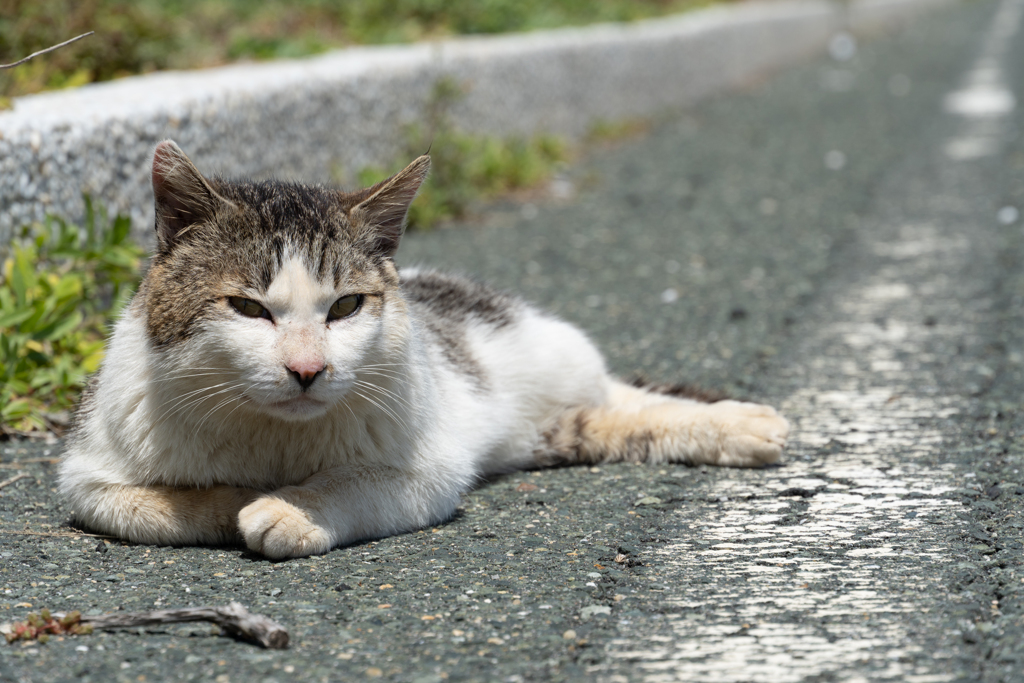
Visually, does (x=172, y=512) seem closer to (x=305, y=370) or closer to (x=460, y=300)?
(x=305, y=370)

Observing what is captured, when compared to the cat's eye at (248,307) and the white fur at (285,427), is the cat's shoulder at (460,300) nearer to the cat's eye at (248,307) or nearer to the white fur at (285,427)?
the white fur at (285,427)

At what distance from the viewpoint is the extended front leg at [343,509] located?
9.69ft

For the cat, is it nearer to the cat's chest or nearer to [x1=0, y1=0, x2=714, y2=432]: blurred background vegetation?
the cat's chest

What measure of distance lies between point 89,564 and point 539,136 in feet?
25.7

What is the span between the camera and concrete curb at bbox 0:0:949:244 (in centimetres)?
479

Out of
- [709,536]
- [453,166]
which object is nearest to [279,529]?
[709,536]

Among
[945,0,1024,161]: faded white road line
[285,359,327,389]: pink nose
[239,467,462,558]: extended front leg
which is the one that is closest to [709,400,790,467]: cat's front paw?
[239,467,462,558]: extended front leg

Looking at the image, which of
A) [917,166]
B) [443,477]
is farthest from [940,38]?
[443,477]

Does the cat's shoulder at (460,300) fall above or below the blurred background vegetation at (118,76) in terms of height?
below

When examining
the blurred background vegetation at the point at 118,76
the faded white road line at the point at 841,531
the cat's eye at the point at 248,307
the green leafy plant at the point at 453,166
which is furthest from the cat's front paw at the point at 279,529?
the green leafy plant at the point at 453,166

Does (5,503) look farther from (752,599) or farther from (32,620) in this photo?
(752,599)

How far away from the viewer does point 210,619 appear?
2543 mm

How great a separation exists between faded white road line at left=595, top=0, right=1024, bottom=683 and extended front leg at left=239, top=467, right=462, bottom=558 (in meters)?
0.73

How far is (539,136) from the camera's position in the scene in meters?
10.3
